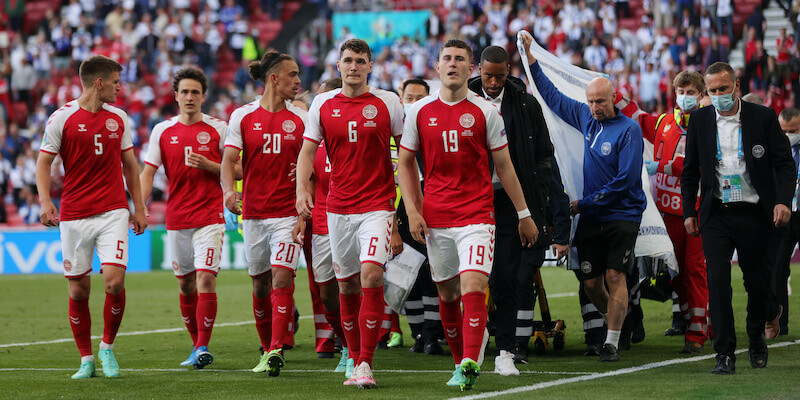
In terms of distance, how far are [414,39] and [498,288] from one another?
20944mm

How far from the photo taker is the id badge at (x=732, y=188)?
7477 mm

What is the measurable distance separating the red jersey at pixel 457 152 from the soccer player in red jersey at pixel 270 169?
55.8 inches

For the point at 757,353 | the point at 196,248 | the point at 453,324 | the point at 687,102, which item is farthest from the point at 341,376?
the point at 687,102

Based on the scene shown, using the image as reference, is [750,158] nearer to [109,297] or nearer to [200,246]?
[200,246]

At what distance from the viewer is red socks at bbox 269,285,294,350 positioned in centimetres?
776

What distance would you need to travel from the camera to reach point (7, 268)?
2258 cm

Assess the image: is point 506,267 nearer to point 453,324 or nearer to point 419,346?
point 453,324

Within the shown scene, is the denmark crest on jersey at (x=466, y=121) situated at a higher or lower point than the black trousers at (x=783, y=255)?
higher

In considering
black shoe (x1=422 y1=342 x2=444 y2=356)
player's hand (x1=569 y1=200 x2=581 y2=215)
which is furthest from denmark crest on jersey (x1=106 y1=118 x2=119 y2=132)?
player's hand (x1=569 y1=200 x2=581 y2=215)

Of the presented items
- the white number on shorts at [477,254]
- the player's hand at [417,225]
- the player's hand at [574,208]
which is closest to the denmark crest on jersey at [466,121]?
the player's hand at [417,225]

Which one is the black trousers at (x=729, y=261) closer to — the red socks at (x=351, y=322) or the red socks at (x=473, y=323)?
the red socks at (x=473, y=323)

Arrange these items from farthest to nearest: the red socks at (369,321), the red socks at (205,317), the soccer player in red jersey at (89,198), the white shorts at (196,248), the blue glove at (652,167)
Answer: the blue glove at (652,167), the white shorts at (196,248), the red socks at (205,317), the soccer player in red jersey at (89,198), the red socks at (369,321)

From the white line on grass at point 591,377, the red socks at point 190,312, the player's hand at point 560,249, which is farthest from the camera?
the red socks at point 190,312

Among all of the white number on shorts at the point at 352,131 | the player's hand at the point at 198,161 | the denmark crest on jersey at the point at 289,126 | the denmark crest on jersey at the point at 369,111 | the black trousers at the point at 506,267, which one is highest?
the denmark crest on jersey at the point at 369,111
